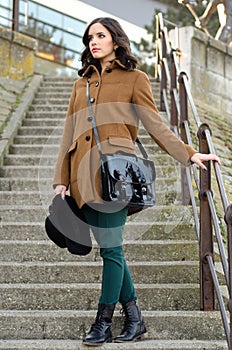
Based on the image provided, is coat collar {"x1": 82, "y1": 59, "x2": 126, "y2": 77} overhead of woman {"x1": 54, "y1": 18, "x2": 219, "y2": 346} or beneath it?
overhead

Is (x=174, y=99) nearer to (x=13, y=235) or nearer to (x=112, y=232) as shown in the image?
(x=13, y=235)

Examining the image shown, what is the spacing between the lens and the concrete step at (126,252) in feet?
14.2

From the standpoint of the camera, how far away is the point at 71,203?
3.26 metres

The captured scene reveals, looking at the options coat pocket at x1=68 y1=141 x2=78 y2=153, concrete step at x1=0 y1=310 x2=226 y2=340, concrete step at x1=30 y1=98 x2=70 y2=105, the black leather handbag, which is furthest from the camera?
concrete step at x1=30 y1=98 x2=70 y2=105

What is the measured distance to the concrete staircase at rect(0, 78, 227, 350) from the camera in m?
3.54

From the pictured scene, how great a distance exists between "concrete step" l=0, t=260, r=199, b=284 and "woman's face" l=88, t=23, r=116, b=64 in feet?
4.73

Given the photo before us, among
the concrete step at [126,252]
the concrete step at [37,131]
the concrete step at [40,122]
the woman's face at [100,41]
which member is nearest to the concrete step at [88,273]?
the concrete step at [126,252]

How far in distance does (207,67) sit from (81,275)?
201 inches

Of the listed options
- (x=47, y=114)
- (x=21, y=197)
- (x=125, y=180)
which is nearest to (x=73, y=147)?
(x=125, y=180)

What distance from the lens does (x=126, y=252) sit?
438cm

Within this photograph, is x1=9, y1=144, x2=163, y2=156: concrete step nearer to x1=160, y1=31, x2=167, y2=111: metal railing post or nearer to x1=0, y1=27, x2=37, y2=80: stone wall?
x1=160, y1=31, x2=167, y2=111: metal railing post

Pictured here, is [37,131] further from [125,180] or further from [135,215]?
[125,180]

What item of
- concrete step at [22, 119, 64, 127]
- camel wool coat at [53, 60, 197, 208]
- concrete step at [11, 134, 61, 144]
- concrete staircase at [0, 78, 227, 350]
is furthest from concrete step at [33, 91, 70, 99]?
camel wool coat at [53, 60, 197, 208]

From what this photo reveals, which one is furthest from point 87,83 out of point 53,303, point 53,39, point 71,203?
point 53,39
